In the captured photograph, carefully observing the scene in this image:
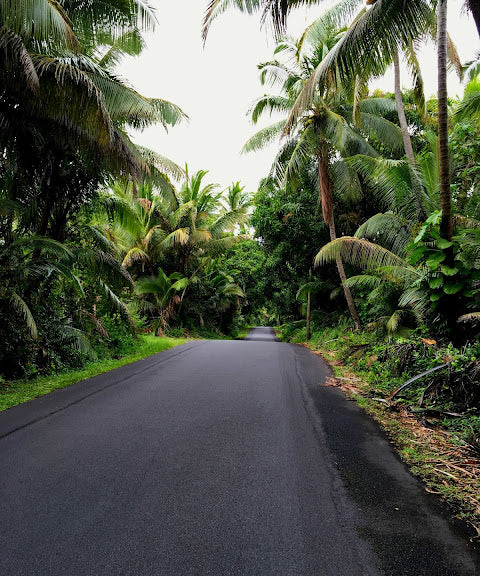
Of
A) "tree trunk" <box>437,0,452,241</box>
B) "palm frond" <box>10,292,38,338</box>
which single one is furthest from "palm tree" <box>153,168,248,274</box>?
"tree trunk" <box>437,0,452,241</box>

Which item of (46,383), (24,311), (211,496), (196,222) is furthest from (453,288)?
(196,222)

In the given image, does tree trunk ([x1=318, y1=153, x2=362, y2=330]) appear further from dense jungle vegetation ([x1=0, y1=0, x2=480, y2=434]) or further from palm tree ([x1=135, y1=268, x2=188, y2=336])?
palm tree ([x1=135, y1=268, x2=188, y2=336])

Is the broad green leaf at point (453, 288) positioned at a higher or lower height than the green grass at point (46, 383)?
higher

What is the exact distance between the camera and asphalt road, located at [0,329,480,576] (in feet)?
6.35

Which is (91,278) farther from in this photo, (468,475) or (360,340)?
(468,475)

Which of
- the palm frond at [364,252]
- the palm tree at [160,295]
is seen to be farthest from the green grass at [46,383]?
the palm tree at [160,295]

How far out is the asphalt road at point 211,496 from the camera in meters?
1.94

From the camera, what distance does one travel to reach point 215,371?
7348 millimetres

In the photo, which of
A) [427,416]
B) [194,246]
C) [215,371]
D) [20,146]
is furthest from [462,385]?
[194,246]

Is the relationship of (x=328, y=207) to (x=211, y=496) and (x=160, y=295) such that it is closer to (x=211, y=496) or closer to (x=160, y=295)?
(x=160, y=295)

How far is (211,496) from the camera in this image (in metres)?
2.58

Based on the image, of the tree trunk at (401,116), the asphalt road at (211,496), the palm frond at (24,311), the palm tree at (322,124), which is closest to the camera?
the asphalt road at (211,496)

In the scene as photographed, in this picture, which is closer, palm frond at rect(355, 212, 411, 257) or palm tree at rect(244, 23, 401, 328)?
palm frond at rect(355, 212, 411, 257)

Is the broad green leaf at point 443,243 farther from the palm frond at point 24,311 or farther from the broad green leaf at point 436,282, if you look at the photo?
the palm frond at point 24,311
